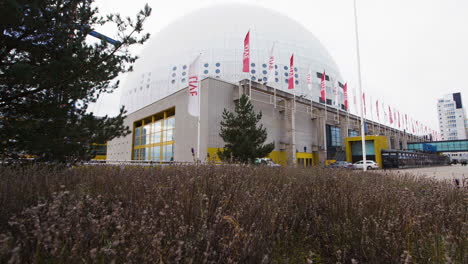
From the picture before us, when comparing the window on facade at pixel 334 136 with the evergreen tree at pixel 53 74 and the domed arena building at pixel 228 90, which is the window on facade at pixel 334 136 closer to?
the domed arena building at pixel 228 90

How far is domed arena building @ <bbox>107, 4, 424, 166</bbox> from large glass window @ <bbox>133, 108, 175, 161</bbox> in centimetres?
13

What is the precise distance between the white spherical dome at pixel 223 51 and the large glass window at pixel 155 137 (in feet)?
16.0

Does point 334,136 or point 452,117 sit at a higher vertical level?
point 452,117

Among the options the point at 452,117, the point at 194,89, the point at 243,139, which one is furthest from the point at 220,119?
the point at 452,117

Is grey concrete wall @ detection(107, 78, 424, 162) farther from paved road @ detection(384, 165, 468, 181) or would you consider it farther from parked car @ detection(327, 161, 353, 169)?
paved road @ detection(384, 165, 468, 181)

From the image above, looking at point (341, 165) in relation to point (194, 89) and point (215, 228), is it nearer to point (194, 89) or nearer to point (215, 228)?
point (194, 89)

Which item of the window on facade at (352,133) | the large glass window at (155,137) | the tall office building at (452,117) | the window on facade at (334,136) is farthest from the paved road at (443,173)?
the tall office building at (452,117)

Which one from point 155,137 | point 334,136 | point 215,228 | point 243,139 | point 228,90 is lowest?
point 215,228

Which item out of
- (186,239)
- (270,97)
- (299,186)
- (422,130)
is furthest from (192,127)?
(422,130)

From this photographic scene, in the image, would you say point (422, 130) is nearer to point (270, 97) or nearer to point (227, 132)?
point (270, 97)

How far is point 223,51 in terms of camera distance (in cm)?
3731

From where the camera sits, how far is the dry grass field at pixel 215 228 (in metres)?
1.69

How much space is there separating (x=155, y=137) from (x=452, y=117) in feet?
529

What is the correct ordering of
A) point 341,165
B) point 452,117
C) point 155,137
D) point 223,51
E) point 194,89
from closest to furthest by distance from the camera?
1. point 341,165
2. point 194,89
3. point 155,137
4. point 223,51
5. point 452,117
